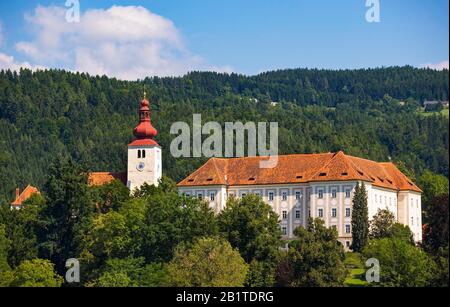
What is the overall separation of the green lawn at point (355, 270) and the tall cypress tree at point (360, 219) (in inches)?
84.6

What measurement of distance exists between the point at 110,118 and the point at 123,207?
291 feet

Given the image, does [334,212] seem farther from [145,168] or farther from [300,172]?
[145,168]

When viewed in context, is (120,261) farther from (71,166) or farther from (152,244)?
(71,166)

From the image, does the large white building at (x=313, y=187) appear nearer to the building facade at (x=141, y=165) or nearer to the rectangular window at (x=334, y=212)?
the rectangular window at (x=334, y=212)

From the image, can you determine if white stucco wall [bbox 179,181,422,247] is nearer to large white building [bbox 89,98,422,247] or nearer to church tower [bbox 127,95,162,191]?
large white building [bbox 89,98,422,247]

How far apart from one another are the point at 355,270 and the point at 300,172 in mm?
18735

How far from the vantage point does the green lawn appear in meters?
83.2

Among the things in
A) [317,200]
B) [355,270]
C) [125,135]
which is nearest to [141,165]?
[317,200]

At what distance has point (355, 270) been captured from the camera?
89875 millimetres

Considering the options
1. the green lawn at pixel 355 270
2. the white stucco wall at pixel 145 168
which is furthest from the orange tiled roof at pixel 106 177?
the green lawn at pixel 355 270

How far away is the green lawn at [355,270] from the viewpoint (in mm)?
83250

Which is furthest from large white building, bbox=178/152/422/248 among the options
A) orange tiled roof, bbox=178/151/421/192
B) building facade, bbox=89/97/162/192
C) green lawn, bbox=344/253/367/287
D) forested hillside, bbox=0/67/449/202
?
forested hillside, bbox=0/67/449/202

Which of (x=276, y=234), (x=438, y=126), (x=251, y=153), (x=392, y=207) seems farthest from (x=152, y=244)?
(x=438, y=126)
